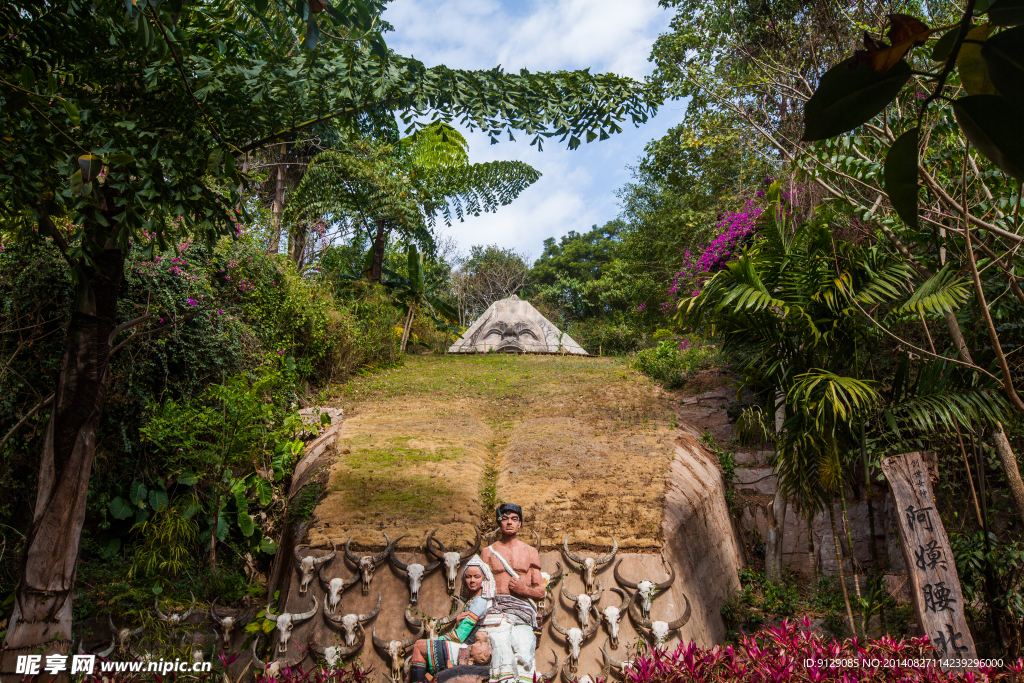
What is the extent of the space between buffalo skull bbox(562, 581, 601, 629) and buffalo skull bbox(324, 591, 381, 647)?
1.37m

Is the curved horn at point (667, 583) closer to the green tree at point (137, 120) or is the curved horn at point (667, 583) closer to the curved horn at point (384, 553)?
the curved horn at point (384, 553)

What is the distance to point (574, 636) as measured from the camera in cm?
398

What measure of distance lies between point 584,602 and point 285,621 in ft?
6.76

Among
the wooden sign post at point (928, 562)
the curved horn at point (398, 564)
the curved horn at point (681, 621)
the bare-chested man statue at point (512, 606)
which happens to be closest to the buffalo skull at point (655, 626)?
the curved horn at point (681, 621)

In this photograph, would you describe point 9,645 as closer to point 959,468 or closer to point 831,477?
point 831,477

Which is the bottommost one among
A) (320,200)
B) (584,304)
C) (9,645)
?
(9,645)

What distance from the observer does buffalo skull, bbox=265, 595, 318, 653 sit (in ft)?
13.2

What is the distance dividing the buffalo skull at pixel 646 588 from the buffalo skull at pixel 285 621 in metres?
2.21

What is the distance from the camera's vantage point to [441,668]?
10.9 ft

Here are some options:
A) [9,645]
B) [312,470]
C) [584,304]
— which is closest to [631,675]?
[9,645]

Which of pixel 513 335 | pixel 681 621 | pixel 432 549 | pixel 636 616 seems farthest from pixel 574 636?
pixel 513 335

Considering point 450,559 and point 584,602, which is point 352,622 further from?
point 584,602

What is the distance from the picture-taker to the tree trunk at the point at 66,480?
3.30 m

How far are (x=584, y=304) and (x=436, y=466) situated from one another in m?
19.4
